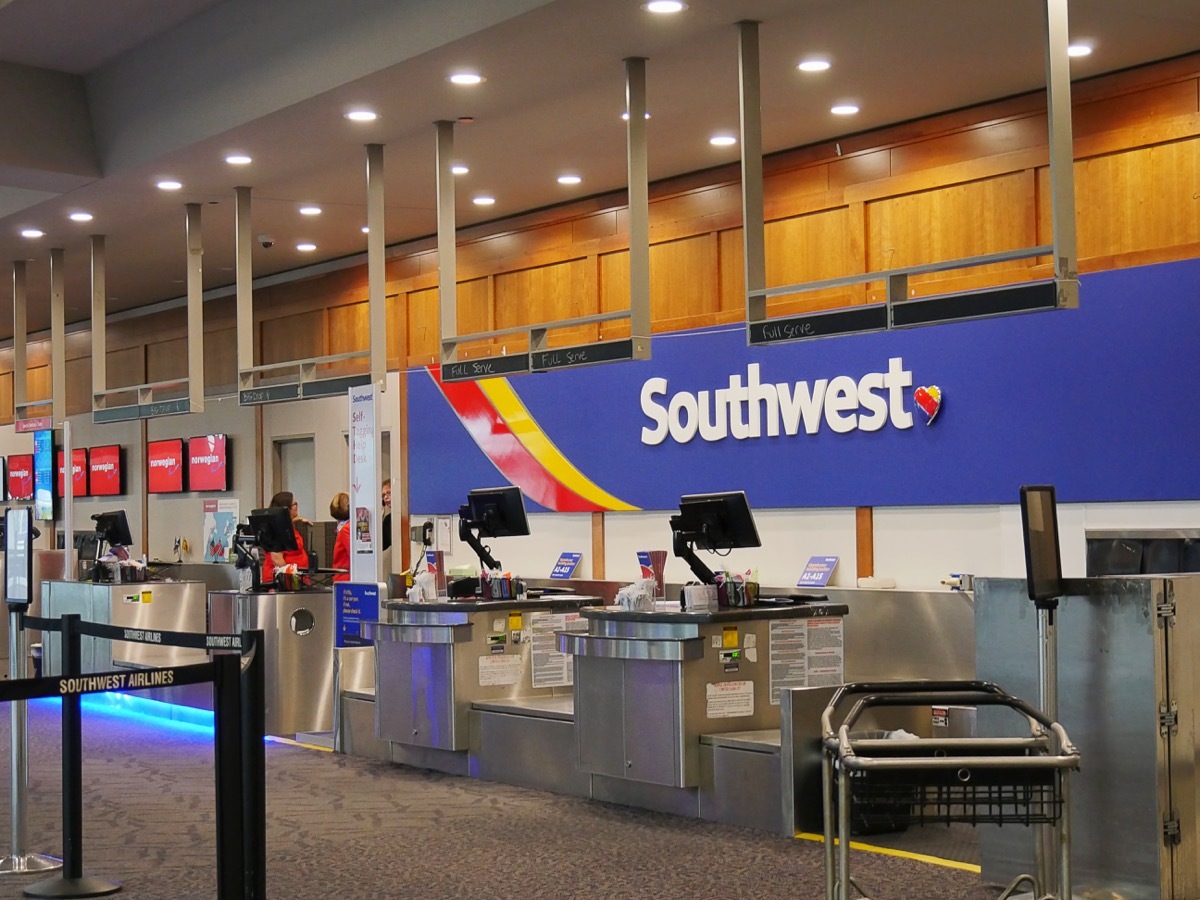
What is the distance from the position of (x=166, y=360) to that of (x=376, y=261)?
7307 mm

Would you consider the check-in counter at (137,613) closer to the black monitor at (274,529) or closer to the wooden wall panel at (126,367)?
the black monitor at (274,529)

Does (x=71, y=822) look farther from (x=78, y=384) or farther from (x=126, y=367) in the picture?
(x=78, y=384)

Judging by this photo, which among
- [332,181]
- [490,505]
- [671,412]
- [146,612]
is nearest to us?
[490,505]

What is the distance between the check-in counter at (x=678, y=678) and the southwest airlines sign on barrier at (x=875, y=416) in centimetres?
126

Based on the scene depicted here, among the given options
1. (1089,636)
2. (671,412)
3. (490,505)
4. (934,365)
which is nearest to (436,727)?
(490,505)

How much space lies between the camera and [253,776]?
4.79m

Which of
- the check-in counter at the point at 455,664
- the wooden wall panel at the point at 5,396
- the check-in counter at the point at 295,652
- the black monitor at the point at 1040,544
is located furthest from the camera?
the wooden wall panel at the point at 5,396

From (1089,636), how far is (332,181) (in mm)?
6456

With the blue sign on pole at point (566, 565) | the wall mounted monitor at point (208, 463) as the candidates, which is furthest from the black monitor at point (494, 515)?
the wall mounted monitor at point (208, 463)

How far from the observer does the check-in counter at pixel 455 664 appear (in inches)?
311

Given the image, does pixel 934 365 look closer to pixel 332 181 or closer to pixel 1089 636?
pixel 1089 636

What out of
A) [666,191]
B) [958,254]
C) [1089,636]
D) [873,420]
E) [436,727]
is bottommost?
[436,727]

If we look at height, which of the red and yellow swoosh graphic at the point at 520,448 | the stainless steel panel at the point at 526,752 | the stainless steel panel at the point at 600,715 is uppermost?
the red and yellow swoosh graphic at the point at 520,448

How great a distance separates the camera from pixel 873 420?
26.4 feet
